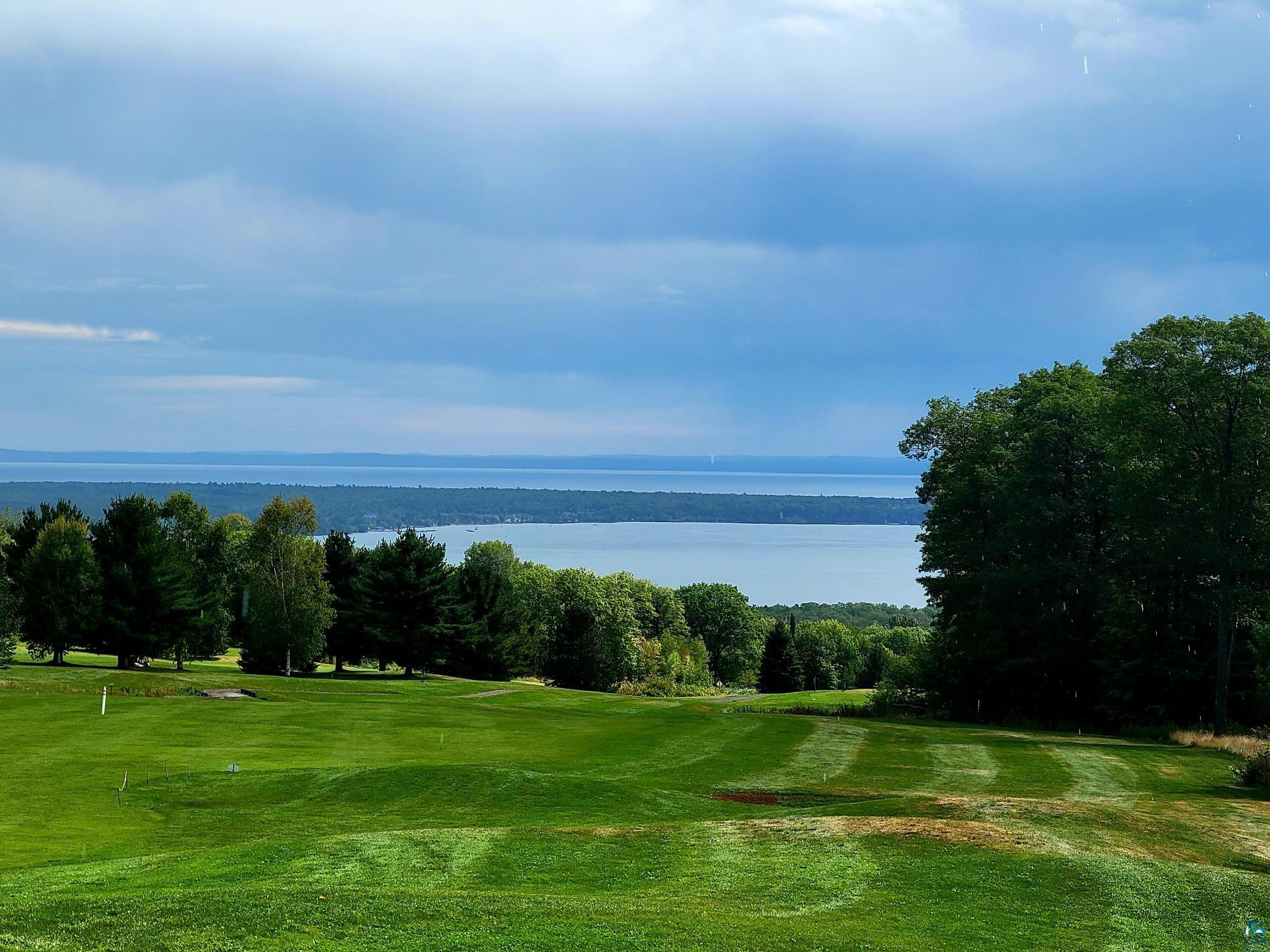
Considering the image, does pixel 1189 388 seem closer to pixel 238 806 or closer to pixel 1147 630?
pixel 1147 630

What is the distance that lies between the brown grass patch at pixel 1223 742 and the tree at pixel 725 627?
8538 centimetres

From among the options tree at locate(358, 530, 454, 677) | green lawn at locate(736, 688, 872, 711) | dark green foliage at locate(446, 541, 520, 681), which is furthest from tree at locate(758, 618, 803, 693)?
tree at locate(358, 530, 454, 677)

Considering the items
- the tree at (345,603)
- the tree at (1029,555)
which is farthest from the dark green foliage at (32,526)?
the tree at (1029,555)

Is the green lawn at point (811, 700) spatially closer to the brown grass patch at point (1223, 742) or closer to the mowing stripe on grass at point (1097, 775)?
the brown grass patch at point (1223, 742)

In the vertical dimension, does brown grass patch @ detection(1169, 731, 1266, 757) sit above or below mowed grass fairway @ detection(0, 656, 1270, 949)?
below

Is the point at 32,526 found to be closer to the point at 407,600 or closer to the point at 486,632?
the point at 407,600

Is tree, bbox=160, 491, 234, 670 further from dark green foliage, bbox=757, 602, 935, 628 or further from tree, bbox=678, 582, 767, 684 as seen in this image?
dark green foliage, bbox=757, 602, 935, 628

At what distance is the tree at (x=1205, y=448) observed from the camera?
3531 centimetres

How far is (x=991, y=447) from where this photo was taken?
4569cm

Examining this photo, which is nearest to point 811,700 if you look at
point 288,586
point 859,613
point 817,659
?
point 288,586

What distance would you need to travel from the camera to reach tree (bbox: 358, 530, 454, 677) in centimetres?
6231

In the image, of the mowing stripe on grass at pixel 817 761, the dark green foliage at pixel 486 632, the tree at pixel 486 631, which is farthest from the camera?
the tree at pixel 486 631

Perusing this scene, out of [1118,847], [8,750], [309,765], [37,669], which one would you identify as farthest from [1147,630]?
[37,669]

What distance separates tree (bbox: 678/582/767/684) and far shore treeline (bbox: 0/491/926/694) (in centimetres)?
2102
